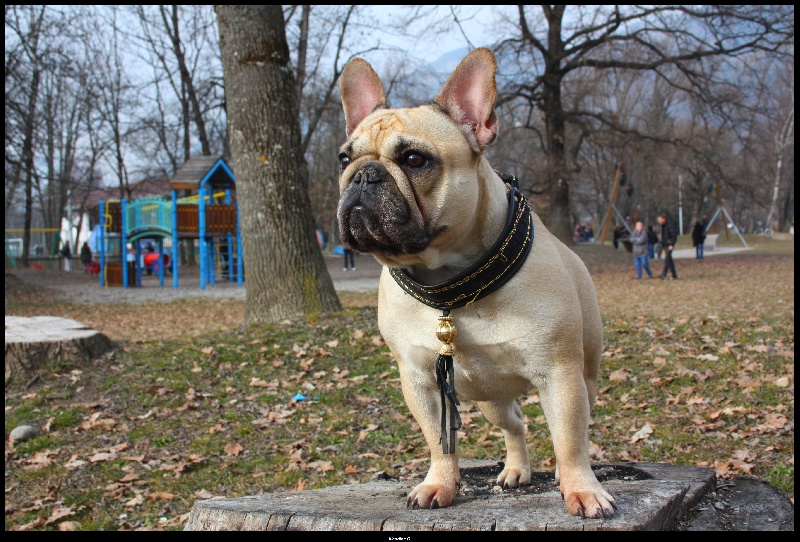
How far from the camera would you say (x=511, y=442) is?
3484 millimetres

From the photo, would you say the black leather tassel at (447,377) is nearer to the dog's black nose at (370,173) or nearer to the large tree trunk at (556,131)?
the dog's black nose at (370,173)

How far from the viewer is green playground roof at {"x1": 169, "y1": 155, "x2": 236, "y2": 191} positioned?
25.5 meters

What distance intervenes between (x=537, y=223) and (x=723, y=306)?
1136cm

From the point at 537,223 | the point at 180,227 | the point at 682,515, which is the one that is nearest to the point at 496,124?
the point at 537,223

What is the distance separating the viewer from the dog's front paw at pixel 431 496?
288 centimetres

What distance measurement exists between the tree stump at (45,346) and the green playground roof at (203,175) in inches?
670

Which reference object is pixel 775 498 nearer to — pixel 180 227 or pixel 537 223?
pixel 537 223

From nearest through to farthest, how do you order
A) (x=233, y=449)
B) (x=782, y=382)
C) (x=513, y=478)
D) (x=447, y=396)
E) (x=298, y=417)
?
(x=447, y=396), (x=513, y=478), (x=233, y=449), (x=298, y=417), (x=782, y=382)

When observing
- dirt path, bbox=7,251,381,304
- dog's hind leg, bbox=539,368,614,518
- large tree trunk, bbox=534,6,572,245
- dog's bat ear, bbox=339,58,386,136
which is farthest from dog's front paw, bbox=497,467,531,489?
large tree trunk, bbox=534,6,572,245

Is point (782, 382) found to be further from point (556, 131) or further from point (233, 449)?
point (556, 131)

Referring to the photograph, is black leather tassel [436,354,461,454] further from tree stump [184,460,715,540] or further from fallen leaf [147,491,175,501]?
fallen leaf [147,491,175,501]

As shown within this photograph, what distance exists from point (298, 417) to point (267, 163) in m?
3.77

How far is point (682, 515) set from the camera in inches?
116

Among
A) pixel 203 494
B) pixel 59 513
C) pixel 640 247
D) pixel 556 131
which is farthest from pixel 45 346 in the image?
pixel 556 131
